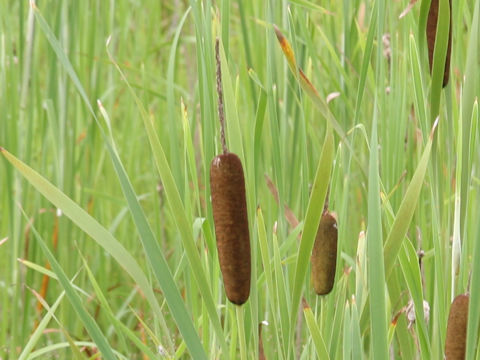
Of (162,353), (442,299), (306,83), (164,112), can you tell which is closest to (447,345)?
(442,299)

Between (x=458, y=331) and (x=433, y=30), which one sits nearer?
(x=458, y=331)

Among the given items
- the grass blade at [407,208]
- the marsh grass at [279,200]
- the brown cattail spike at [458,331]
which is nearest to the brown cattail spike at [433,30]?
the marsh grass at [279,200]

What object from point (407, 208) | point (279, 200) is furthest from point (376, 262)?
point (279, 200)

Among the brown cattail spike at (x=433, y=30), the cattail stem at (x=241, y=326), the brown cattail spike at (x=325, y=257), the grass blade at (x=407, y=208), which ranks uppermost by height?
the brown cattail spike at (x=433, y=30)

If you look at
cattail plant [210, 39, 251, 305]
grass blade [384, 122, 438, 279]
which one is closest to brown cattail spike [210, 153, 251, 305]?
cattail plant [210, 39, 251, 305]

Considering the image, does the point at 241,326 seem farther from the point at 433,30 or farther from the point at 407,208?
the point at 433,30

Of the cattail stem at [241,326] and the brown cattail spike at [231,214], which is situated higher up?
the brown cattail spike at [231,214]

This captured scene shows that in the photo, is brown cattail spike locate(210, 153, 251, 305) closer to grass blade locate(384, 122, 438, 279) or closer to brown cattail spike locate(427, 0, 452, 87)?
grass blade locate(384, 122, 438, 279)

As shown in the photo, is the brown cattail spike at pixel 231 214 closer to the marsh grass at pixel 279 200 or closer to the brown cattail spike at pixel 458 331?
the marsh grass at pixel 279 200
